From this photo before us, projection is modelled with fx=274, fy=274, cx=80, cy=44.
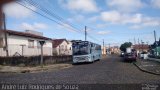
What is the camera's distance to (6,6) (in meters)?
1.47

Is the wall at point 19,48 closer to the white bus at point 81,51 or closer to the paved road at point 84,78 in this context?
the white bus at point 81,51

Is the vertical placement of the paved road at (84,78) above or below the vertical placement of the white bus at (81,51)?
below

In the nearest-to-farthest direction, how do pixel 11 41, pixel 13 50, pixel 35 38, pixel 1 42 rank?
pixel 1 42 → pixel 13 50 → pixel 11 41 → pixel 35 38

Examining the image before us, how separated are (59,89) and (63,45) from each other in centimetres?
6330

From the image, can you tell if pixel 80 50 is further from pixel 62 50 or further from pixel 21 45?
pixel 62 50

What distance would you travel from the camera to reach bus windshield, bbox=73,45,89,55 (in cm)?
4207

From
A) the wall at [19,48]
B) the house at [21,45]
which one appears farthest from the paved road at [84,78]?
the wall at [19,48]

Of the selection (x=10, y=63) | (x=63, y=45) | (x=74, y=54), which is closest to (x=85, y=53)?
(x=74, y=54)

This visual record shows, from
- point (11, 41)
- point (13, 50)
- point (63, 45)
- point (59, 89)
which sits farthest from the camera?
point (63, 45)

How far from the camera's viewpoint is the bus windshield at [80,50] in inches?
1656

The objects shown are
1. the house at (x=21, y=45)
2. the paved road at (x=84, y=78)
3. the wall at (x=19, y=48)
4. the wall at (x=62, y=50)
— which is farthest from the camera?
the wall at (x=62, y=50)

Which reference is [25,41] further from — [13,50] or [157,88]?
[157,88]

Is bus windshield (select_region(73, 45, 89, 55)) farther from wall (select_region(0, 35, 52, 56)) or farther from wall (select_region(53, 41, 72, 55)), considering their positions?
wall (select_region(53, 41, 72, 55))

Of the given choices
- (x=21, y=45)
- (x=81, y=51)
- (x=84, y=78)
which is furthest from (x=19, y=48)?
(x=84, y=78)
